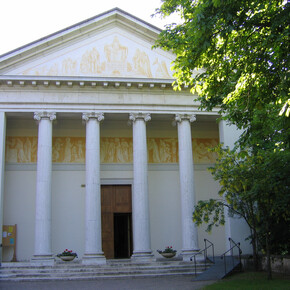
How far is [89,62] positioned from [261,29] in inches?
489

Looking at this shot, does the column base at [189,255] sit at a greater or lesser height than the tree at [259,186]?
lesser

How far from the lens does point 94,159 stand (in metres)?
20.6

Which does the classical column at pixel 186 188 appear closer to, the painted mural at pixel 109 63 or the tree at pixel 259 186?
the painted mural at pixel 109 63

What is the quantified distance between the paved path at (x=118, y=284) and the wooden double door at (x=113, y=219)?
5868 mm

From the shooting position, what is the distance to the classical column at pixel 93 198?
766 inches

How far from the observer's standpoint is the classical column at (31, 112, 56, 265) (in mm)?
19297

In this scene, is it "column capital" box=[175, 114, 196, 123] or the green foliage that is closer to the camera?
the green foliage

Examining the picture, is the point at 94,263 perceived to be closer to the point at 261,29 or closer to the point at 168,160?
the point at 168,160

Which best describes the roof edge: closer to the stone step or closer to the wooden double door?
the wooden double door

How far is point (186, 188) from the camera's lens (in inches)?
829

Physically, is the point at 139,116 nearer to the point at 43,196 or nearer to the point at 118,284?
the point at 43,196

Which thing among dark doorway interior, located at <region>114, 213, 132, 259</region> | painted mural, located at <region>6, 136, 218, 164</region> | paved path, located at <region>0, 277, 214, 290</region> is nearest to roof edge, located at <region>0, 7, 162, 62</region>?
painted mural, located at <region>6, 136, 218, 164</region>

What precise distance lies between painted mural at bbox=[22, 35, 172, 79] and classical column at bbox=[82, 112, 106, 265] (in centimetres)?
242

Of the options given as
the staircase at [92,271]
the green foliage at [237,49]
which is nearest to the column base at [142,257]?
the staircase at [92,271]
